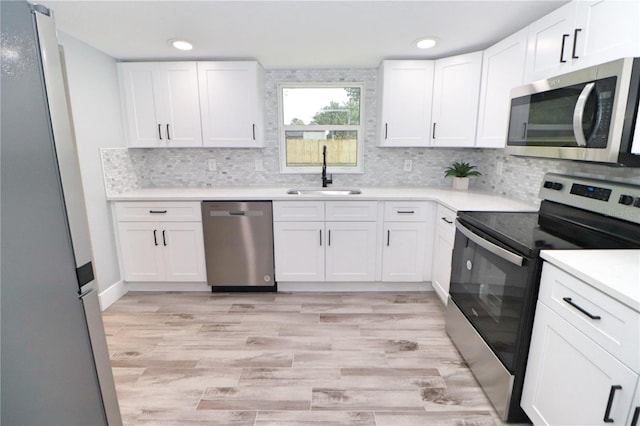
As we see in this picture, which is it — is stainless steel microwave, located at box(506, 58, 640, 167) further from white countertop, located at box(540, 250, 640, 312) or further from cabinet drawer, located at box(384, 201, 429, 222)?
cabinet drawer, located at box(384, 201, 429, 222)

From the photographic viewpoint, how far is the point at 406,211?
2789 mm

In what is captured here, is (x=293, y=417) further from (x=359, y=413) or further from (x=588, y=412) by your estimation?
(x=588, y=412)

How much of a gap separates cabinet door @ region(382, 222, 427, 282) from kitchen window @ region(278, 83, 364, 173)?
876 millimetres

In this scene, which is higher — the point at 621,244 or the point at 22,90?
the point at 22,90

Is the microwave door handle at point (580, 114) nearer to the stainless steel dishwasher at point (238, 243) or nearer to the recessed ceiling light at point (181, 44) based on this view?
the stainless steel dishwasher at point (238, 243)

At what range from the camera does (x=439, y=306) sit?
2.71 m

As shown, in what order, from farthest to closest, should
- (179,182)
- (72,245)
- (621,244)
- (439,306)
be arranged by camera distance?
(179,182), (439,306), (621,244), (72,245)

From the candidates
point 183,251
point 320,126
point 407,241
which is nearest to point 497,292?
point 407,241

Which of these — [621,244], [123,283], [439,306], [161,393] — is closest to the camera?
[621,244]

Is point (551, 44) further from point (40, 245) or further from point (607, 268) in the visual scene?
point (40, 245)

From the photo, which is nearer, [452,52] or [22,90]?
[22,90]

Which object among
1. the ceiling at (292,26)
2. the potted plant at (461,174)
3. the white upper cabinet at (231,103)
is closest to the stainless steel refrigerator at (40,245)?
the ceiling at (292,26)

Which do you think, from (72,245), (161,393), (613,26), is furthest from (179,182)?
(613,26)

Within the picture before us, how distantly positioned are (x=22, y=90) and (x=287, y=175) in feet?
8.65
